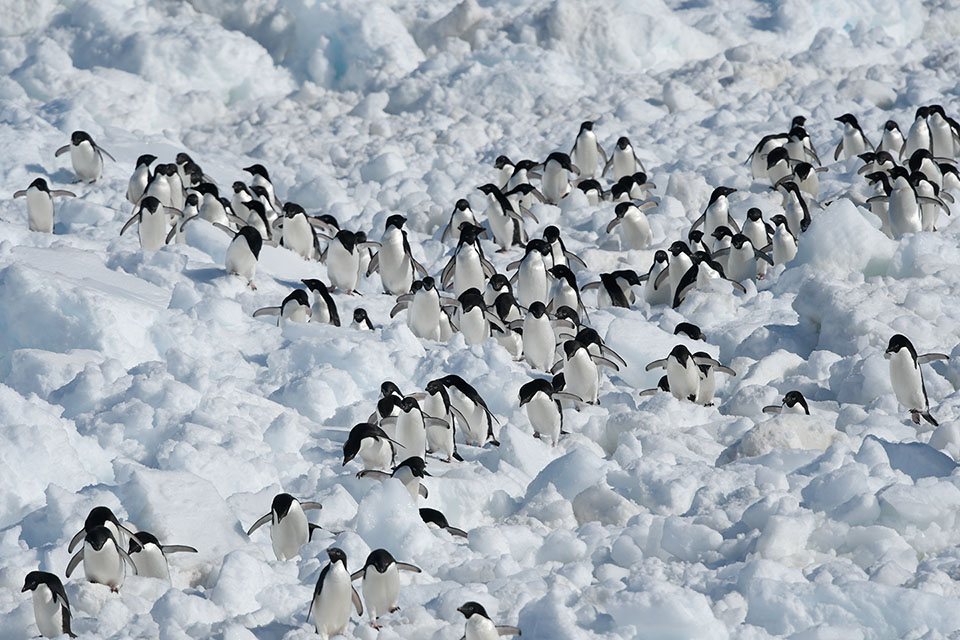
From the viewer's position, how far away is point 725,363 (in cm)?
836

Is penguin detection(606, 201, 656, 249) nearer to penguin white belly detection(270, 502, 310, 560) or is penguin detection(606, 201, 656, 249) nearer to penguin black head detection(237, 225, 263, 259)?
penguin black head detection(237, 225, 263, 259)

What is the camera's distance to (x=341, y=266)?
368 inches

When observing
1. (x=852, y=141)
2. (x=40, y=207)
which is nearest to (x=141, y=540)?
(x=40, y=207)

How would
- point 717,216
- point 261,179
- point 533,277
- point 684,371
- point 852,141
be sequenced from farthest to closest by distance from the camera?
point 852,141, point 261,179, point 717,216, point 533,277, point 684,371

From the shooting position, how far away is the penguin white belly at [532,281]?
30.4 ft

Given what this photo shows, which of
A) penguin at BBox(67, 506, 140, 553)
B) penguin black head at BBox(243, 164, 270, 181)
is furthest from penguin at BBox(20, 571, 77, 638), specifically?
penguin black head at BBox(243, 164, 270, 181)

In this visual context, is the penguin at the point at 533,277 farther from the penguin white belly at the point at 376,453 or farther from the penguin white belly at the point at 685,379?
the penguin white belly at the point at 376,453

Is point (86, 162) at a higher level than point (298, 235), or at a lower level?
lower

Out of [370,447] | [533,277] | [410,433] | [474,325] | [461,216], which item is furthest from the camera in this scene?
[461,216]

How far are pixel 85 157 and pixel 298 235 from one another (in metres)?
2.36

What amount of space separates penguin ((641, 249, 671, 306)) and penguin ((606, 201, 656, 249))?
52.5 inches

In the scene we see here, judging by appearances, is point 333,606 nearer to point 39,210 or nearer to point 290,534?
point 290,534

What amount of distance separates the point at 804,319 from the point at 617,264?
7.89 feet

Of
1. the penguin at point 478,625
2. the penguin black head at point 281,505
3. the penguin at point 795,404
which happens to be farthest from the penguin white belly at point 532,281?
the penguin at point 478,625
